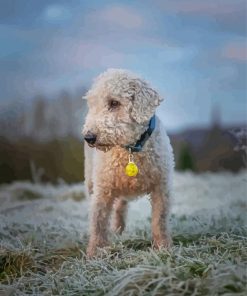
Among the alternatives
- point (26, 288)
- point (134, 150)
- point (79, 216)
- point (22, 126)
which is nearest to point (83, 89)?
point (22, 126)

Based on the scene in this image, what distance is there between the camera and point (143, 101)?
10.3 feet

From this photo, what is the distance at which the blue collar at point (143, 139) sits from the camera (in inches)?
129

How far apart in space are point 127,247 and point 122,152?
53 cm

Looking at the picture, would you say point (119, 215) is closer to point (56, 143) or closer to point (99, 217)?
point (99, 217)

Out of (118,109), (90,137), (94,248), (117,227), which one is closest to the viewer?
(90,137)

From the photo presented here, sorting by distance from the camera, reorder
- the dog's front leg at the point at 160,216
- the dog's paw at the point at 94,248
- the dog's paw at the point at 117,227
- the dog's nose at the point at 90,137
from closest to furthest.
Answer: the dog's nose at the point at 90,137 → the dog's paw at the point at 94,248 → the dog's front leg at the point at 160,216 → the dog's paw at the point at 117,227

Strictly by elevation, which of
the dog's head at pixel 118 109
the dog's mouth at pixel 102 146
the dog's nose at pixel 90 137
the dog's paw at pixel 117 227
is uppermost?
the dog's head at pixel 118 109

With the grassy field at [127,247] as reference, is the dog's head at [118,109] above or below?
above

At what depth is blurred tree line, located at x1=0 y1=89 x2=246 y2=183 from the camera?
456 cm

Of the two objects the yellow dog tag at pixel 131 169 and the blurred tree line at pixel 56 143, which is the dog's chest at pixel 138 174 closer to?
the yellow dog tag at pixel 131 169

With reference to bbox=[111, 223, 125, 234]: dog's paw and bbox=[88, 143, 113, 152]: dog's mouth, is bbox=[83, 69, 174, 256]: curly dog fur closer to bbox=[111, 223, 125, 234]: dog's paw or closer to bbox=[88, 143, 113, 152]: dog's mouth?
bbox=[88, 143, 113, 152]: dog's mouth

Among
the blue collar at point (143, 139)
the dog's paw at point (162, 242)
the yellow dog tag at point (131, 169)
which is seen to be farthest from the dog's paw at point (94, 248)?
the blue collar at point (143, 139)

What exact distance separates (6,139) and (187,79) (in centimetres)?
126

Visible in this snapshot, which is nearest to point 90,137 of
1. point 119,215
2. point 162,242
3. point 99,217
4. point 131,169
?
point 131,169
